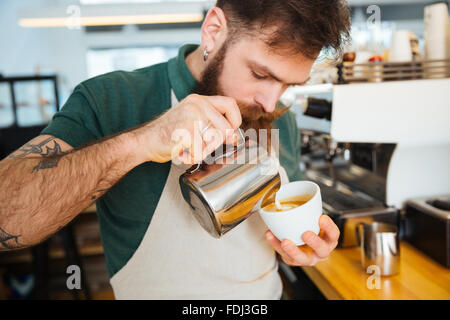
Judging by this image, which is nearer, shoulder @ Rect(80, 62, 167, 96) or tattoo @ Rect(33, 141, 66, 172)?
tattoo @ Rect(33, 141, 66, 172)

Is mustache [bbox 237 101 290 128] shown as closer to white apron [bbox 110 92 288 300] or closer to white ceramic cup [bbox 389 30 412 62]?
white apron [bbox 110 92 288 300]

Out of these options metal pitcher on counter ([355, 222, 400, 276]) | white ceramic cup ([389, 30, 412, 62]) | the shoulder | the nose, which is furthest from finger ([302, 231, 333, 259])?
white ceramic cup ([389, 30, 412, 62])

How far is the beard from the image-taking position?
90cm

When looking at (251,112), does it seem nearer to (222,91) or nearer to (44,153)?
(222,91)

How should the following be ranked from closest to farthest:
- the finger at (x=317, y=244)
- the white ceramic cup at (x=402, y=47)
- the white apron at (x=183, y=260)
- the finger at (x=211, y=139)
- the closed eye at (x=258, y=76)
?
the finger at (x=211, y=139) < the finger at (x=317, y=244) < the closed eye at (x=258, y=76) < the white apron at (x=183, y=260) < the white ceramic cup at (x=402, y=47)

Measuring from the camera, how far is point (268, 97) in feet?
2.90

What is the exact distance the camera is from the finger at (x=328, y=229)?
0.73 meters

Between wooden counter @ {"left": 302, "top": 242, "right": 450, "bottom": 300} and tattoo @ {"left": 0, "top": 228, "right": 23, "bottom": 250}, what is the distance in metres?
0.78

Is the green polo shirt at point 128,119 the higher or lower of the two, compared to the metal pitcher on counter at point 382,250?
higher

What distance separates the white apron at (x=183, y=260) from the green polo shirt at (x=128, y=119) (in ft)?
0.09

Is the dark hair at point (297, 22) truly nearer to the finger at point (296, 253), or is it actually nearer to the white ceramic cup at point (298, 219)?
the white ceramic cup at point (298, 219)

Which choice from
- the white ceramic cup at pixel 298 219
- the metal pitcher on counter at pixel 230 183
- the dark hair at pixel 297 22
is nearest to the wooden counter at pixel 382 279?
the white ceramic cup at pixel 298 219

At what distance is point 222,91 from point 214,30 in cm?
16

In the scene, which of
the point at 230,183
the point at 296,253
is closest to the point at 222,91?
the point at 230,183
